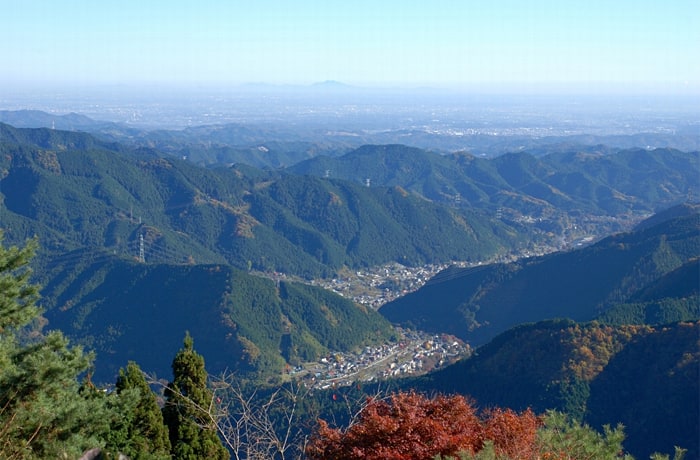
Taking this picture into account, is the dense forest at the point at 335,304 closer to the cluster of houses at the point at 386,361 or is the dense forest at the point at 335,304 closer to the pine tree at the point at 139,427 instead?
the pine tree at the point at 139,427

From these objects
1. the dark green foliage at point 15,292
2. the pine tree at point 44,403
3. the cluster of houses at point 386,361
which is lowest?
the cluster of houses at point 386,361

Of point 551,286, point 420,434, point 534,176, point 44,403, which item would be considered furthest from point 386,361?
point 534,176

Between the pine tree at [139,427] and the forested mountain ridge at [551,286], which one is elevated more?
the pine tree at [139,427]

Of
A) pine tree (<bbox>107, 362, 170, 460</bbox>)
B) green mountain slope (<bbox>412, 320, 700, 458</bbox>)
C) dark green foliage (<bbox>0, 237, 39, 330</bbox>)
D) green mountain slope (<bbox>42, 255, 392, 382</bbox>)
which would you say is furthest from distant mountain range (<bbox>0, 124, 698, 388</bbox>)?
dark green foliage (<bbox>0, 237, 39, 330</bbox>)

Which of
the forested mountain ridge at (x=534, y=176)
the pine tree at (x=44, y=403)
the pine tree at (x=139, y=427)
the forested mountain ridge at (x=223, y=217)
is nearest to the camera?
the pine tree at (x=44, y=403)

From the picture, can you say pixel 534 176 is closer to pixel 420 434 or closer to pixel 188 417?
pixel 188 417

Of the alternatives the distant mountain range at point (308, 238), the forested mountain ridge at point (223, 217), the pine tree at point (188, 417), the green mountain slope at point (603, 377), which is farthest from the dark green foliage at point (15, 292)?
the forested mountain ridge at point (223, 217)

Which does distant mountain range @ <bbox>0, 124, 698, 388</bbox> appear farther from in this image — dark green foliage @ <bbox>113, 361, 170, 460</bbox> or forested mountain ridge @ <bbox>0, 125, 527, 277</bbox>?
dark green foliage @ <bbox>113, 361, 170, 460</bbox>

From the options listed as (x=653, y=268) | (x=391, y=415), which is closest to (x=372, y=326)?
(x=653, y=268)
